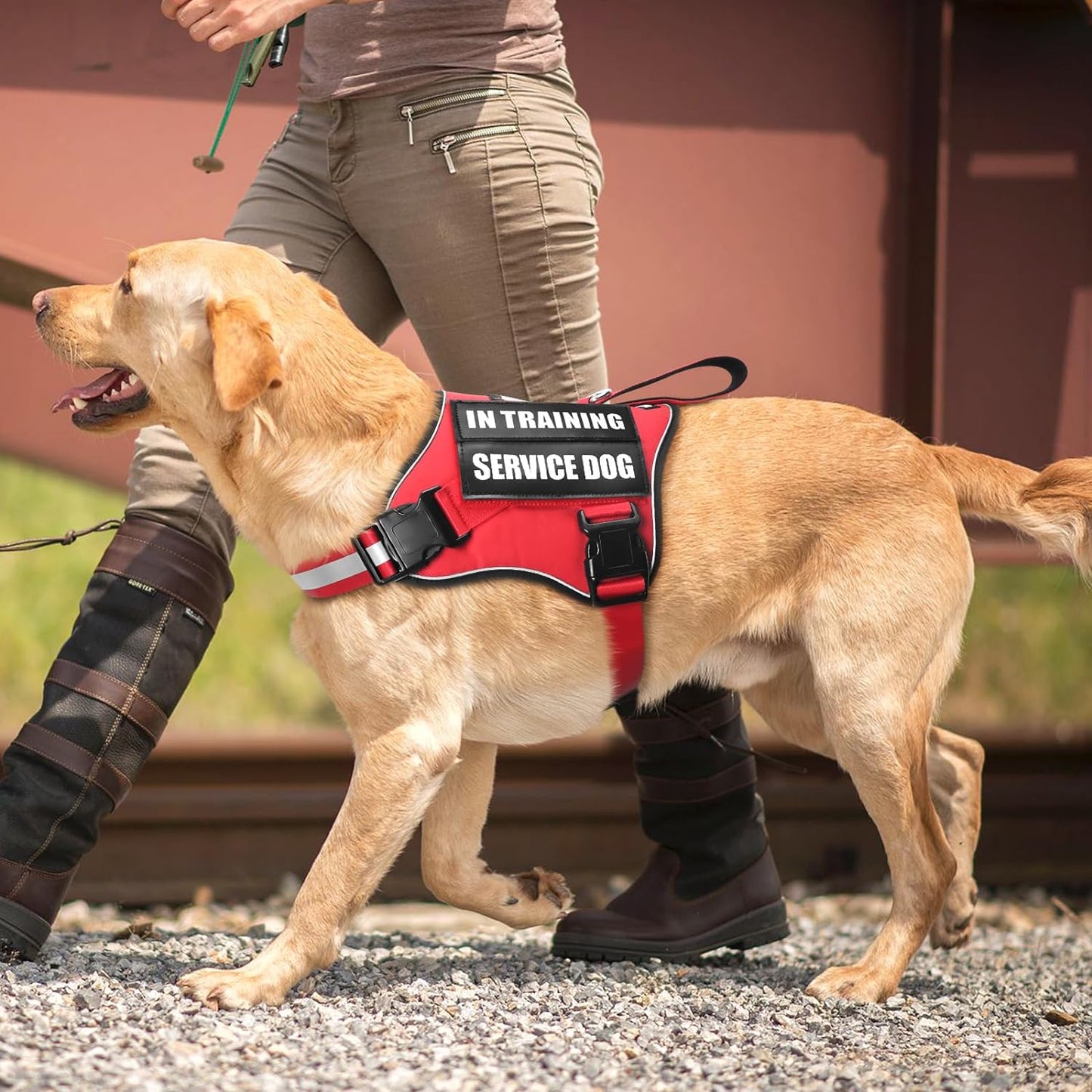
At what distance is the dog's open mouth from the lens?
303 centimetres

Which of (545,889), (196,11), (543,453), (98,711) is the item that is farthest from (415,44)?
(545,889)

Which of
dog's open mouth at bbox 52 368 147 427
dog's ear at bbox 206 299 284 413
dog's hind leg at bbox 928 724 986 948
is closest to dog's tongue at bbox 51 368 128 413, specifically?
dog's open mouth at bbox 52 368 147 427

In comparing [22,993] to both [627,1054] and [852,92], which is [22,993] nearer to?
[627,1054]

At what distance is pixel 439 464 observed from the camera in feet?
9.69

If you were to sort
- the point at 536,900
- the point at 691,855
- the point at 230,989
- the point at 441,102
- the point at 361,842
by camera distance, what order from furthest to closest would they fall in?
the point at 691,855 → the point at 536,900 → the point at 441,102 → the point at 361,842 → the point at 230,989

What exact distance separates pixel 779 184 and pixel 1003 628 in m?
4.51

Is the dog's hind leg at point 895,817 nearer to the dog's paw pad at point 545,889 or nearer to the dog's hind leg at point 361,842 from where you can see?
the dog's paw pad at point 545,889

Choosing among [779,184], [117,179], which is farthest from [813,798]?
[117,179]

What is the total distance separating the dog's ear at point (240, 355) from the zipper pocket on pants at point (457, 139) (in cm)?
59

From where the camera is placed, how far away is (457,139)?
10.2ft

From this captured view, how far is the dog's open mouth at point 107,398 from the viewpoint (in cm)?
303

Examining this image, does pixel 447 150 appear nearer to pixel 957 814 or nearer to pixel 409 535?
pixel 409 535

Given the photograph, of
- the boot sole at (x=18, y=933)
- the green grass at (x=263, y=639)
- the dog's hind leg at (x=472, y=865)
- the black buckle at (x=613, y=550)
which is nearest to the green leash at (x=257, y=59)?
the black buckle at (x=613, y=550)

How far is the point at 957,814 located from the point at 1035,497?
90cm
